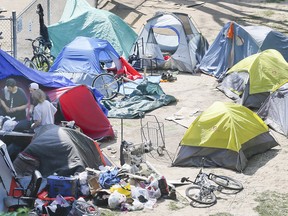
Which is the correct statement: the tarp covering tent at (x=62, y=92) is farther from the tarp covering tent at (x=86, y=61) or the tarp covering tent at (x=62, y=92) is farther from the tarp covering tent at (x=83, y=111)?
the tarp covering tent at (x=86, y=61)

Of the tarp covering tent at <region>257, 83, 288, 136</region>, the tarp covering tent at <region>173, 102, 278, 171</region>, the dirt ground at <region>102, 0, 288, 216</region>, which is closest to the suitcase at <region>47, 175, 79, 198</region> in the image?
the dirt ground at <region>102, 0, 288, 216</region>

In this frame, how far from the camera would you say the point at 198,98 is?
65.0ft

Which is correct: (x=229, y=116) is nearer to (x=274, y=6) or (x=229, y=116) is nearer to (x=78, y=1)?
(x=78, y=1)

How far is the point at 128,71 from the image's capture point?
67.7 feet

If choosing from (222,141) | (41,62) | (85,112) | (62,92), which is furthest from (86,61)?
(222,141)

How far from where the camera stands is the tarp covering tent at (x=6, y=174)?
1248 centimetres

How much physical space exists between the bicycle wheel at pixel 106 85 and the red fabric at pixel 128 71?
1098mm

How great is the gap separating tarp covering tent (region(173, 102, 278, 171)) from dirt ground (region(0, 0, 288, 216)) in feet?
0.73

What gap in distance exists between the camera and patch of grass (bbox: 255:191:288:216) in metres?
12.7

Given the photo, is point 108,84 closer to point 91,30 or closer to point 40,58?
point 40,58

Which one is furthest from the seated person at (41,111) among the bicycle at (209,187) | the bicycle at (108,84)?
the bicycle at (108,84)

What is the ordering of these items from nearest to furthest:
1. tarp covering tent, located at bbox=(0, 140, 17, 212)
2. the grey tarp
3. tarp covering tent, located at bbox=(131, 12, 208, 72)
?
tarp covering tent, located at bbox=(0, 140, 17, 212) → the grey tarp → tarp covering tent, located at bbox=(131, 12, 208, 72)

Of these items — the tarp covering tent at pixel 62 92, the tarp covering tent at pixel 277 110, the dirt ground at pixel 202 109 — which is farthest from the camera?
the tarp covering tent at pixel 277 110

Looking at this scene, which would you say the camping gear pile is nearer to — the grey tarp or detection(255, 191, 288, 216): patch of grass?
detection(255, 191, 288, 216): patch of grass
